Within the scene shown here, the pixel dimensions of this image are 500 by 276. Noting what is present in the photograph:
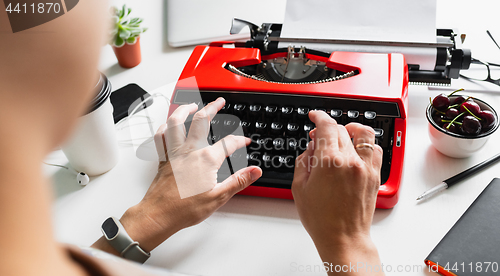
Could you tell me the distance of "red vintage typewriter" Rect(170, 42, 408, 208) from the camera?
0.81 metres

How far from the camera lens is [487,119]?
79cm

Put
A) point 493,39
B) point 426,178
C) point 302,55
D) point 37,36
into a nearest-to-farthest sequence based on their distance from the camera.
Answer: point 37,36, point 426,178, point 302,55, point 493,39

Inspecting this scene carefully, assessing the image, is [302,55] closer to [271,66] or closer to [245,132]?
[271,66]

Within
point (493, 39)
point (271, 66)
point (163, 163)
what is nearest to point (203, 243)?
point (163, 163)

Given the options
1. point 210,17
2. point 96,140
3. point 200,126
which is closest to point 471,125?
point 200,126

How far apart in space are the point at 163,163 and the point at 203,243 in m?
0.21

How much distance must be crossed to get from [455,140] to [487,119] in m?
0.08

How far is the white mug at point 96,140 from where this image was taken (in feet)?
2.56

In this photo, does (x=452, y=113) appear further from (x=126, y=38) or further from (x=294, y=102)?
(x=126, y=38)

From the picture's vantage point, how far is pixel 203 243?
731 mm

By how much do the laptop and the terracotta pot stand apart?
0.49 feet

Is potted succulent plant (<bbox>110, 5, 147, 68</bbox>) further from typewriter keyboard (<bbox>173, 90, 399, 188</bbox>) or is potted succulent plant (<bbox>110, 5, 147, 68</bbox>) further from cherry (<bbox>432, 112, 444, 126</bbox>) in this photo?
cherry (<bbox>432, 112, 444, 126</bbox>)

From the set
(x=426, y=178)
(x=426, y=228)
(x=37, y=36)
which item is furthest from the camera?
(x=426, y=178)

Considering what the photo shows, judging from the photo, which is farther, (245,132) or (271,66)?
(271,66)
